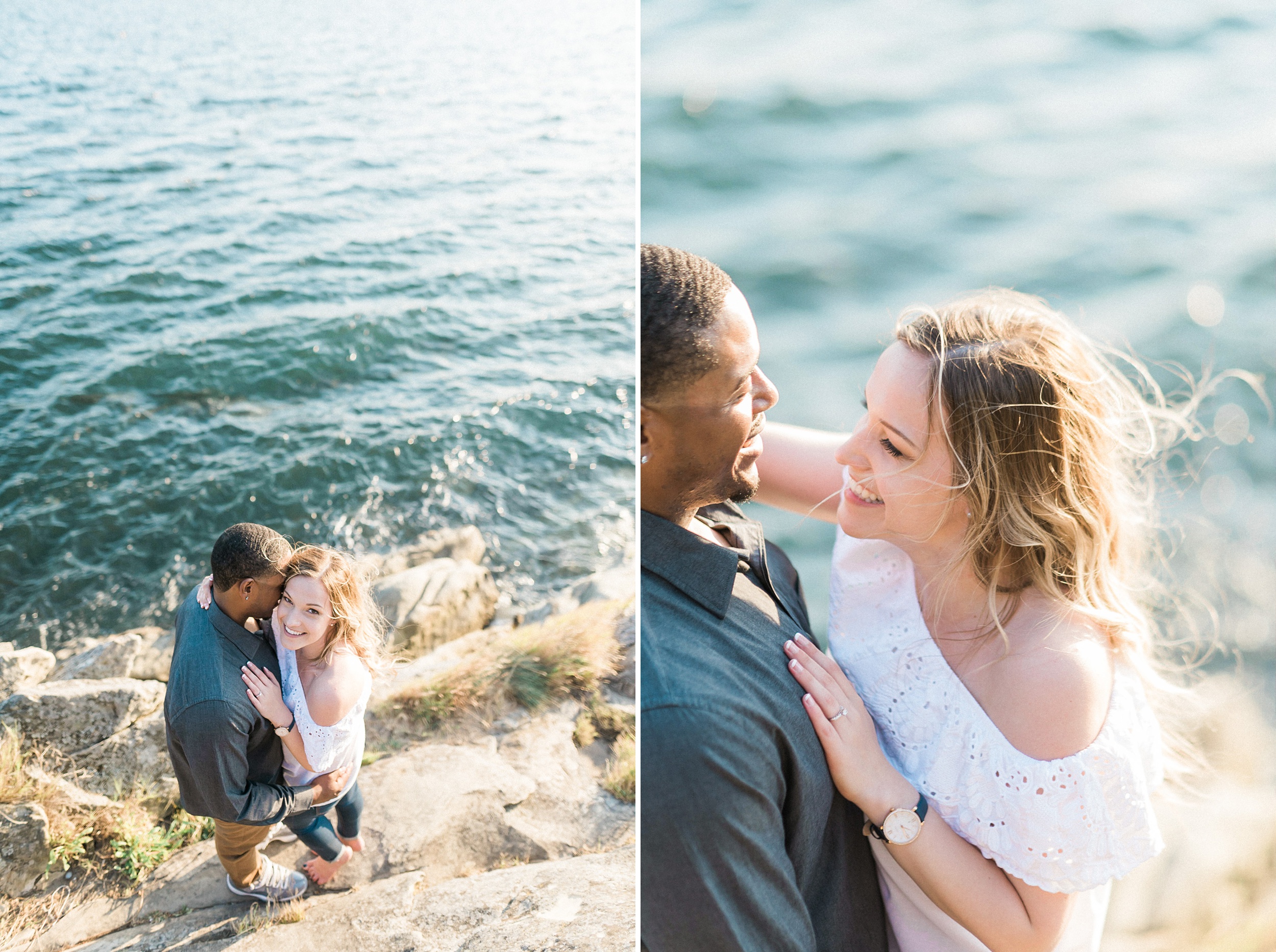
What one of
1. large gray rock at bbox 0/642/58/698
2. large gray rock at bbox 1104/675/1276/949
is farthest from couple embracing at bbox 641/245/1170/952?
large gray rock at bbox 0/642/58/698

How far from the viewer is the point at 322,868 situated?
89.2 inches

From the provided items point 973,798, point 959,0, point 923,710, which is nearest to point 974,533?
point 923,710

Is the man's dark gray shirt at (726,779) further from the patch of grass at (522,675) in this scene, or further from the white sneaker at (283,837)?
the patch of grass at (522,675)

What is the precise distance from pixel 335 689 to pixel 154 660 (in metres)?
2.00

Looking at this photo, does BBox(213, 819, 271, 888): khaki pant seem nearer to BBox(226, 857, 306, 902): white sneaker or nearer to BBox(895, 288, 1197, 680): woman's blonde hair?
BBox(226, 857, 306, 902): white sneaker

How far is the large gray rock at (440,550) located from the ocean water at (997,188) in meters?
1.81

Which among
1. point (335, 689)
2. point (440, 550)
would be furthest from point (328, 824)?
point (440, 550)

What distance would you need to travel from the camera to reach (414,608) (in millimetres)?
4043

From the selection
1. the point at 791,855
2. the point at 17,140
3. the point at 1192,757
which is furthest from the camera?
the point at 17,140

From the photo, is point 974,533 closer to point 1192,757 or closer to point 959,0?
point 1192,757

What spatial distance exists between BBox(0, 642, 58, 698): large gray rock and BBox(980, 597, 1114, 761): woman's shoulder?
264cm

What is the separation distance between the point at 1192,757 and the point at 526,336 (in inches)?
221

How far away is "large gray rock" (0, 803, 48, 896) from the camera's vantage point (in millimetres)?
2066

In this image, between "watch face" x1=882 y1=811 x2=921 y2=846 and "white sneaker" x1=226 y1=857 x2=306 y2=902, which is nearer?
"watch face" x1=882 y1=811 x2=921 y2=846
